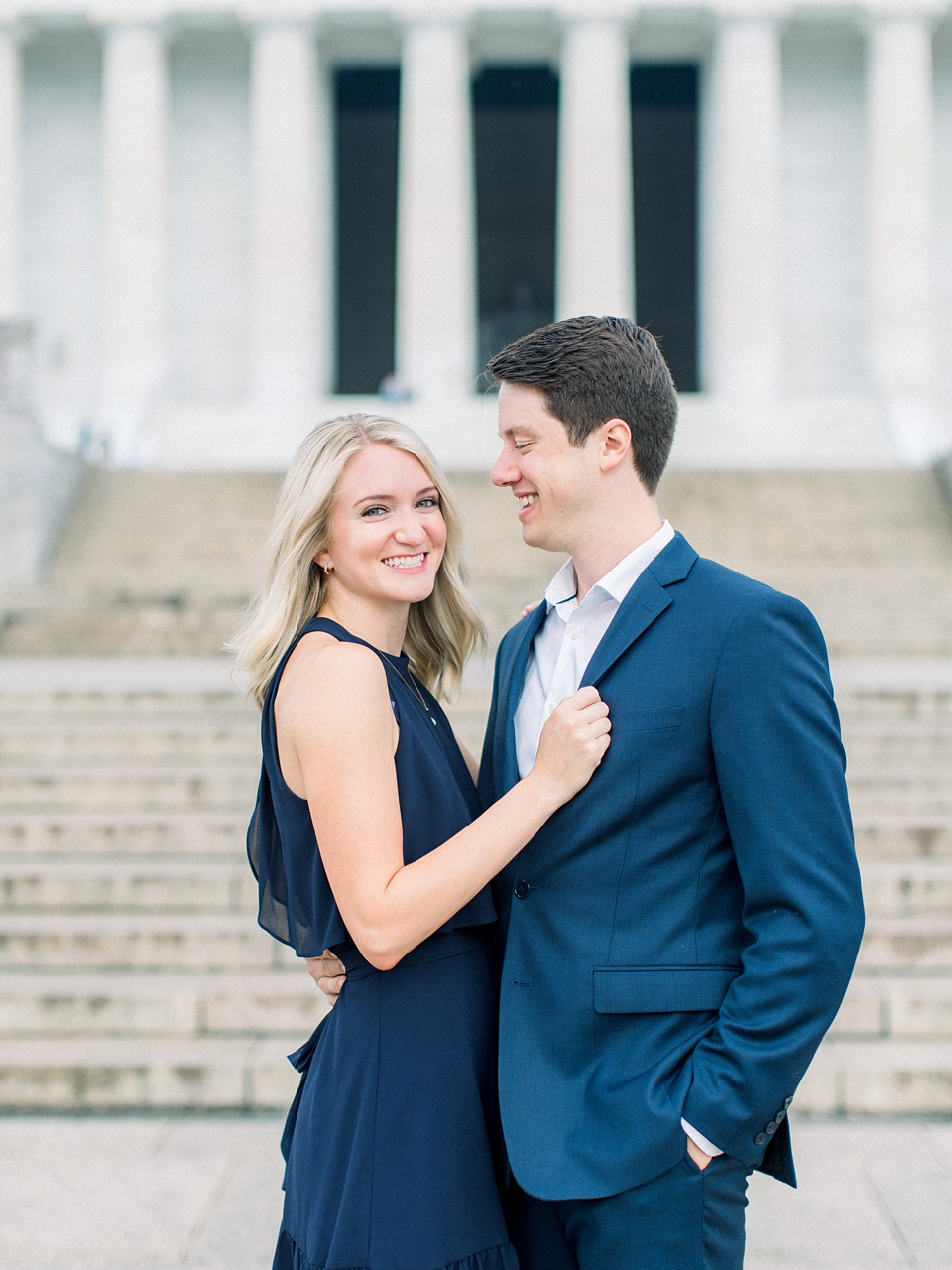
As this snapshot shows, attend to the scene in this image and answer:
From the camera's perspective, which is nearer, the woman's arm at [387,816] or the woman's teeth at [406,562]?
the woman's arm at [387,816]

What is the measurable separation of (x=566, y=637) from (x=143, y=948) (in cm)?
425

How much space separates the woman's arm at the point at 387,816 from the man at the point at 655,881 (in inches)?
3.3

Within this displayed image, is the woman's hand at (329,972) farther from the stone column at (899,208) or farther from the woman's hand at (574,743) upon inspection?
the stone column at (899,208)

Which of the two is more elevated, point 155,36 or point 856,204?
point 155,36

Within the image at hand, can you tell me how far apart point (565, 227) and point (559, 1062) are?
1079 inches

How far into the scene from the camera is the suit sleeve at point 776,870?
6.80 feet

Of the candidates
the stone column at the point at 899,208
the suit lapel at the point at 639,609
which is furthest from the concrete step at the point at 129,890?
the stone column at the point at 899,208

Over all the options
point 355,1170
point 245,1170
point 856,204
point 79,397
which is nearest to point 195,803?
point 245,1170

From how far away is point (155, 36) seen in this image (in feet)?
93.2

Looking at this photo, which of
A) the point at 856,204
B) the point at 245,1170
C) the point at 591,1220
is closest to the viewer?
the point at 591,1220

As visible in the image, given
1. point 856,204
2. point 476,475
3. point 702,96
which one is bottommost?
point 476,475

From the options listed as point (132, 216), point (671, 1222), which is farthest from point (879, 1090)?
point (132, 216)

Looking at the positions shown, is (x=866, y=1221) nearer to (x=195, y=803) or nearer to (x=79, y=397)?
(x=195, y=803)

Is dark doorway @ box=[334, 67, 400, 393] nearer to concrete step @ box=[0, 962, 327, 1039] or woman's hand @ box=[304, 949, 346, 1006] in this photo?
concrete step @ box=[0, 962, 327, 1039]
